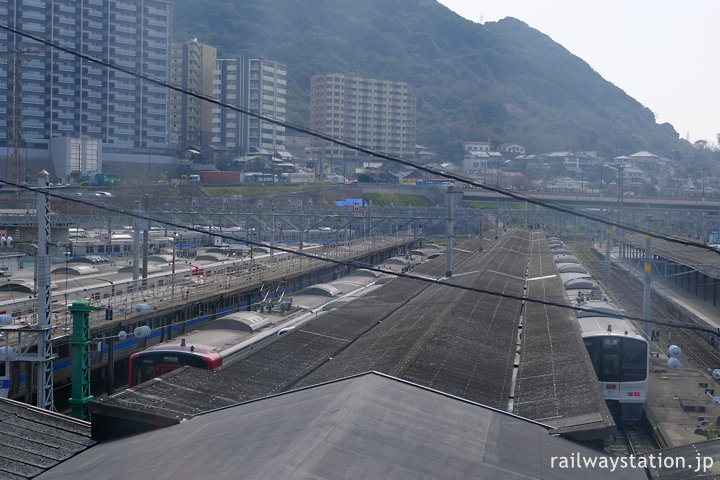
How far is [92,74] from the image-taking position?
150 feet

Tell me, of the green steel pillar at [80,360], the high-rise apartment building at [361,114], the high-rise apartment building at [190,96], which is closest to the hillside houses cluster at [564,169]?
the high-rise apartment building at [361,114]

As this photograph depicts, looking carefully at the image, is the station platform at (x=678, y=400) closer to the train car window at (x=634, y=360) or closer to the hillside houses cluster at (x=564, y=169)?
the train car window at (x=634, y=360)

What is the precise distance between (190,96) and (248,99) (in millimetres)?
4899

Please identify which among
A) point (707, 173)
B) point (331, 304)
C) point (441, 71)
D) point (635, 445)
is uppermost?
point (441, 71)

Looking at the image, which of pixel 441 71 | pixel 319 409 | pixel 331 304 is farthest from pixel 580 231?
pixel 441 71

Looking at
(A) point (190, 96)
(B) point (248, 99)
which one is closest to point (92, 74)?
(A) point (190, 96)

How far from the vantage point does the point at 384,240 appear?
3481 cm

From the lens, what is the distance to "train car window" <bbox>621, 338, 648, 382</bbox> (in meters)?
10.3

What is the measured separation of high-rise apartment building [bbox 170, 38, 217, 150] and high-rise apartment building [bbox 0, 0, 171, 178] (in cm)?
1075

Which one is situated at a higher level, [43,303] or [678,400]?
[43,303]

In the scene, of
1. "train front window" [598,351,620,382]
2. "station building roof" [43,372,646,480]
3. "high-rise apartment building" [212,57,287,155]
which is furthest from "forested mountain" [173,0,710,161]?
"station building roof" [43,372,646,480]

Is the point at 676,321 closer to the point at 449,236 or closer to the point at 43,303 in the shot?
the point at 449,236

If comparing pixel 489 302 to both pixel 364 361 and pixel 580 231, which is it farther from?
pixel 580 231

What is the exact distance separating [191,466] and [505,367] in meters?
4.60
